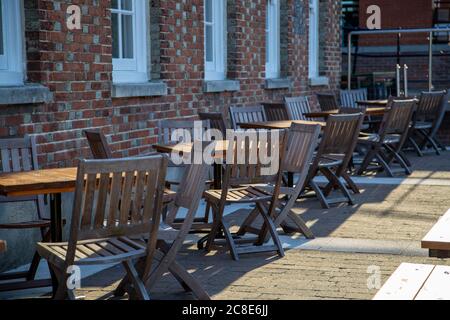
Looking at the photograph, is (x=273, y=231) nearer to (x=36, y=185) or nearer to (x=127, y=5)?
(x=36, y=185)

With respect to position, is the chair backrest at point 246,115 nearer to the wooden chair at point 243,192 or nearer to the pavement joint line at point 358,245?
the pavement joint line at point 358,245

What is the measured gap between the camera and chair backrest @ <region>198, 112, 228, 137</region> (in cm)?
973

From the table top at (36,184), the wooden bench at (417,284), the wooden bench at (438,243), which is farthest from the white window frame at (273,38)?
the wooden bench at (417,284)

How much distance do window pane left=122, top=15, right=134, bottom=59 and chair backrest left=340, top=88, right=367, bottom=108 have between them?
7.11 metres

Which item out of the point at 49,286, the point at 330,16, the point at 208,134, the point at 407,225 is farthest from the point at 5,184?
the point at 330,16

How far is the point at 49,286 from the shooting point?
603cm

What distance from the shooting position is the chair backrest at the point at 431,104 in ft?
48.0

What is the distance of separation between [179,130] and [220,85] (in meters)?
2.44

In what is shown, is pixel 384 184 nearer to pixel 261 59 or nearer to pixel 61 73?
pixel 261 59

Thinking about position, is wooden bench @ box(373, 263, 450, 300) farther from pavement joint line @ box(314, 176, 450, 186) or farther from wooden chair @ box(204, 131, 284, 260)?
pavement joint line @ box(314, 176, 450, 186)

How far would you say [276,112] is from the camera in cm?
1195

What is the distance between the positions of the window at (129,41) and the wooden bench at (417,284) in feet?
16.9

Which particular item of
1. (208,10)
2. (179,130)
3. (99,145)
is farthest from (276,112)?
(99,145)

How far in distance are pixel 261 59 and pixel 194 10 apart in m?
2.66
